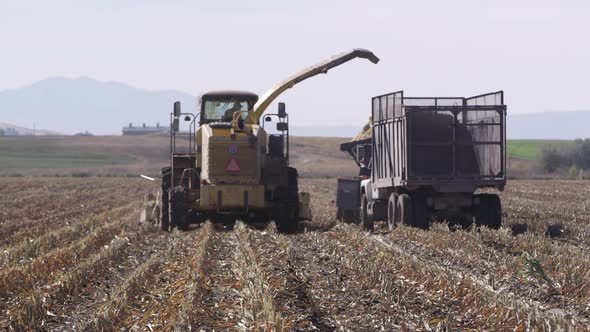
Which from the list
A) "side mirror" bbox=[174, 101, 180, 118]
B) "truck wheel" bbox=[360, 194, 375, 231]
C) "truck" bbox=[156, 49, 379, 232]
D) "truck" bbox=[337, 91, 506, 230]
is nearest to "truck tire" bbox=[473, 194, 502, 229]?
"truck" bbox=[337, 91, 506, 230]

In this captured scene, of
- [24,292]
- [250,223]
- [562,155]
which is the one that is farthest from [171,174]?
[562,155]

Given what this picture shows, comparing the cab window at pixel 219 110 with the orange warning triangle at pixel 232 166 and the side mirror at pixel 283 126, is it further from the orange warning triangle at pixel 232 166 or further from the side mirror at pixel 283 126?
the orange warning triangle at pixel 232 166

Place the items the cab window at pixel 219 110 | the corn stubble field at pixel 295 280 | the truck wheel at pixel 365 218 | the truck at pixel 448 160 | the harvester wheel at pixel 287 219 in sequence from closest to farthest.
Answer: the corn stubble field at pixel 295 280 → the truck at pixel 448 160 → the harvester wheel at pixel 287 219 → the truck wheel at pixel 365 218 → the cab window at pixel 219 110

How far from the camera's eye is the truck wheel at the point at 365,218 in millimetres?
22394

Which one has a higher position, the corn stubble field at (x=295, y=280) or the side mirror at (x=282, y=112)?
the side mirror at (x=282, y=112)

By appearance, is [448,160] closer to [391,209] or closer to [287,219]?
[391,209]

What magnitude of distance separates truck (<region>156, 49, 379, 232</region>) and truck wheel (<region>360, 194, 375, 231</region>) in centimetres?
143

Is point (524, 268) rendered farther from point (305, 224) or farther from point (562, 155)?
point (562, 155)

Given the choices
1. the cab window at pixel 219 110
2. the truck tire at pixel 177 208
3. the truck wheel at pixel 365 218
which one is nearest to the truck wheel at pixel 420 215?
the truck wheel at pixel 365 218

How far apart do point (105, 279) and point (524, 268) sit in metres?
5.40

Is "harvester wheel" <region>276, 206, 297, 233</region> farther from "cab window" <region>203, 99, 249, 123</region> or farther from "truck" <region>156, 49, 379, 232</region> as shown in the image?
"cab window" <region>203, 99, 249, 123</region>

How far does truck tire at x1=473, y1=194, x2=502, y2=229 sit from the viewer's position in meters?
20.4

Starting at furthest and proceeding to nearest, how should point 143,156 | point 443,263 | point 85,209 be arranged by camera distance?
1. point 143,156
2. point 85,209
3. point 443,263

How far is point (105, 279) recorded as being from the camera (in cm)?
1349
